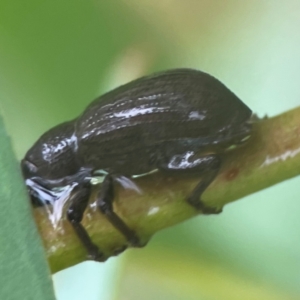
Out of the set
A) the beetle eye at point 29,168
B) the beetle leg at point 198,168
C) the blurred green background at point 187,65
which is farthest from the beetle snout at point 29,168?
the blurred green background at point 187,65

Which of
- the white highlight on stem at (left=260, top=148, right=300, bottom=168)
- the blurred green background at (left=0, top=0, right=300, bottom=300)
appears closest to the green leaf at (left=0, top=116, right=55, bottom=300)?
the white highlight on stem at (left=260, top=148, right=300, bottom=168)

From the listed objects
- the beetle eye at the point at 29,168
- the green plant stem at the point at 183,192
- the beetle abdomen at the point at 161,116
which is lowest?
the green plant stem at the point at 183,192

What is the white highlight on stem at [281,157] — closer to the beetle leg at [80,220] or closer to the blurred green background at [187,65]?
the beetle leg at [80,220]

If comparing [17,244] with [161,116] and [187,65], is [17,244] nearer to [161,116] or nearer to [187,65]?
[161,116]

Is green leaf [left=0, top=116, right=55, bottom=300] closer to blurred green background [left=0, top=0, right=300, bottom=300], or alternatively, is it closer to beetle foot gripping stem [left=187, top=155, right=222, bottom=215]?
beetle foot gripping stem [left=187, top=155, right=222, bottom=215]

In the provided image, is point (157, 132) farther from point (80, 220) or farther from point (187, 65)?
point (187, 65)

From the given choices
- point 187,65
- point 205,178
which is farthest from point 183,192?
point 187,65

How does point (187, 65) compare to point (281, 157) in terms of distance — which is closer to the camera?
point (281, 157)

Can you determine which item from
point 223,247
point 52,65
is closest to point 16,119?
point 52,65
